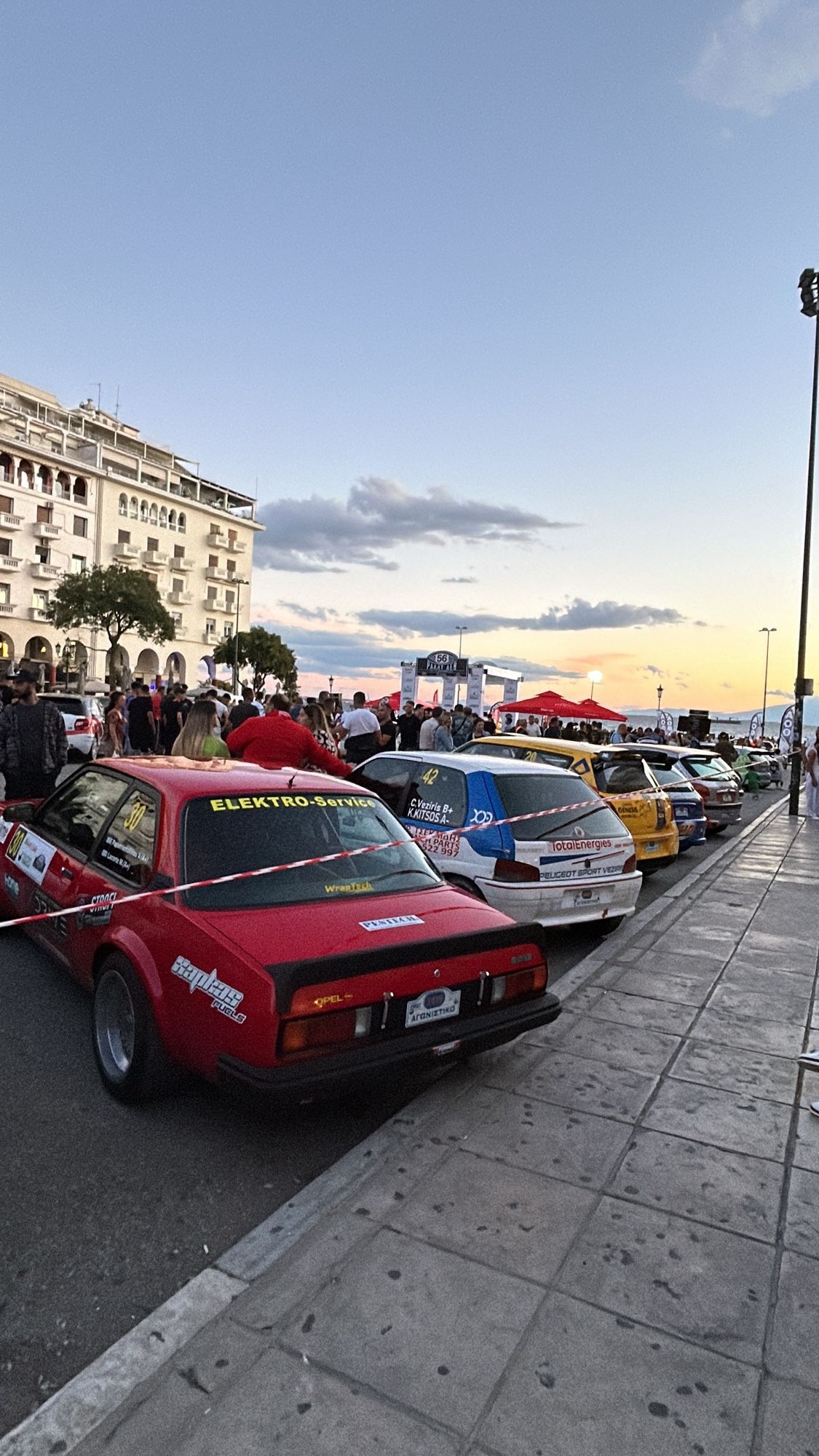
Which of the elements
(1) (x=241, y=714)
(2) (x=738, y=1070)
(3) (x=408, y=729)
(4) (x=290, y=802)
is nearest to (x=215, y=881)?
(4) (x=290, y=802)

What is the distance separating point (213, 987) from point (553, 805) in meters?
3.91

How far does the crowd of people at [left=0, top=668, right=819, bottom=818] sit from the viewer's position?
23.9ft

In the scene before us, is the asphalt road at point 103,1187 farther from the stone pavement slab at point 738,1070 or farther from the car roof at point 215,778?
the stone pavement slab at point 738,1070

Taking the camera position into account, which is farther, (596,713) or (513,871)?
(596,713)

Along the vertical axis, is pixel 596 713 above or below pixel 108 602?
below

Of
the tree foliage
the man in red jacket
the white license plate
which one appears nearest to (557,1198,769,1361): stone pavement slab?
the white license plate

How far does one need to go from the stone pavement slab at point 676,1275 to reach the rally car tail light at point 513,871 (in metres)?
3.12

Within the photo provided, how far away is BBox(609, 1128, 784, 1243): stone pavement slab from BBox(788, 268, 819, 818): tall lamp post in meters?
15.4

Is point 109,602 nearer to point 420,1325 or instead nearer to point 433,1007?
point 433,1007

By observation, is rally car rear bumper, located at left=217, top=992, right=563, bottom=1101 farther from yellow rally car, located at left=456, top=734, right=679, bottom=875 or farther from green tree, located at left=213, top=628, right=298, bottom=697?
green tree, located at left=213, top=628, right=298, bottom=697

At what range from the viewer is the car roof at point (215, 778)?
13.9ft

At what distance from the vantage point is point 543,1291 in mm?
2629

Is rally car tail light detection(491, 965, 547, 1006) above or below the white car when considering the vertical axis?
below

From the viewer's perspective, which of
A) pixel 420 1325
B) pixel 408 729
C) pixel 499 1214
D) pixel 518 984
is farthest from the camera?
pixel 408 729
